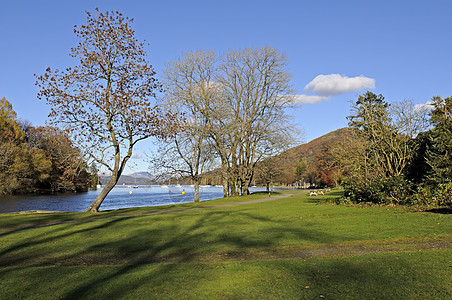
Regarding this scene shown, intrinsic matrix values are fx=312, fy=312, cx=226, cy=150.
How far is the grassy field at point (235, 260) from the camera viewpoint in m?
4.88

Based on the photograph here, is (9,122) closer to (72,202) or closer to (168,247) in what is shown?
(72,202)

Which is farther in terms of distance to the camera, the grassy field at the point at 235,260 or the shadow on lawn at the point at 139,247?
the shadow on lawn at the point at 139,247

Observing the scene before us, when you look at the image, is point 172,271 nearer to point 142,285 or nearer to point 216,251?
point 142,285

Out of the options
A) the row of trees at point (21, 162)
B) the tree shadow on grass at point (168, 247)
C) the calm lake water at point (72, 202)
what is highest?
the row of trees at point (21, 162)

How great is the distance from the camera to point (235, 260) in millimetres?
7066

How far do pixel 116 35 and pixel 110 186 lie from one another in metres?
9.27

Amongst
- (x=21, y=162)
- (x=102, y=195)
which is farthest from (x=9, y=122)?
(x=102, y=195)

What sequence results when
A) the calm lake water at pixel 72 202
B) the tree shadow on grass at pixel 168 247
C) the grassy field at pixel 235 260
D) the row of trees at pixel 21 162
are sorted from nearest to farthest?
1. the grassy field at pixel 235 260
2. the tree shadow on grass at pixel 168 247
3. the calm lake water at pixel 72 202
4. the row of trees at pixel 21 162

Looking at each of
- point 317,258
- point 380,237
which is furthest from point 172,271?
point 380,237

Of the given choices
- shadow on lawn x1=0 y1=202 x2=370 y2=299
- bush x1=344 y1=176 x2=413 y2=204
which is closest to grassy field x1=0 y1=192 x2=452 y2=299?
shadow on lawn x1=0 y1=202 x2=370 y2=299

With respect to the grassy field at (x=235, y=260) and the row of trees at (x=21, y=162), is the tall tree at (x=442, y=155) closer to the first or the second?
the grassy field at (x=235, y=260)

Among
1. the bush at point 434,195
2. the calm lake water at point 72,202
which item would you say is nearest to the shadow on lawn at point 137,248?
the bush at point 434,195

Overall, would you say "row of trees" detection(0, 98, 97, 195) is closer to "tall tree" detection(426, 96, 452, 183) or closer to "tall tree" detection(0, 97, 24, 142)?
"tall tree" detection(0, 97, 24, 142)

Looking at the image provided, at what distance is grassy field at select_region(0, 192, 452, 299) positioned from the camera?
4881mm
